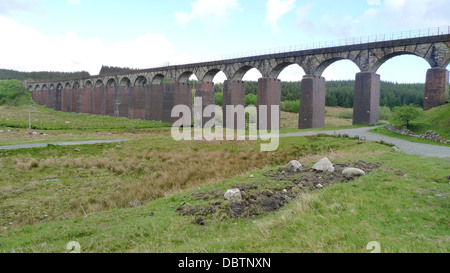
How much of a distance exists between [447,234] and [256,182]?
205 inches

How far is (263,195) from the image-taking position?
26.3ft

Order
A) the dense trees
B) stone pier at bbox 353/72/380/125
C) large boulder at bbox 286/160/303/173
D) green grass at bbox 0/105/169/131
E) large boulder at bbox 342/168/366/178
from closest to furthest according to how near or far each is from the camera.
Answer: large boulder at bbox 342/168/366/178, large boulder at bbox 286/160/303/173, stone pier at bbox 353/72/380/125, green grass at bbox 0/105/169/131, the dense trees

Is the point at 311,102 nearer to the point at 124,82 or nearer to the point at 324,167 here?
the point at 324,167

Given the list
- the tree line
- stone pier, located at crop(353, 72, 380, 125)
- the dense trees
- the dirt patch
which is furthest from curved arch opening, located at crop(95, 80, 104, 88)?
the dense trees

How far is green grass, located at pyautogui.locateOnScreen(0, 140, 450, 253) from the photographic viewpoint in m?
4.70

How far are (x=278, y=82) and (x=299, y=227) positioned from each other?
107ft

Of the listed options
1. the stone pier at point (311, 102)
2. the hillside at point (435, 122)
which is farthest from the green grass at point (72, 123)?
the hillside at point (435, 122)

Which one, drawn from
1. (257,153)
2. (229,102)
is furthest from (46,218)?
(229,102)

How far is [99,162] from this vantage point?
17.7 meters

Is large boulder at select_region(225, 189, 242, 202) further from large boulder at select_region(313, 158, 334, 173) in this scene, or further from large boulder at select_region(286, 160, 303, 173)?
large boulder at select_region(313, 158, 334, 173)

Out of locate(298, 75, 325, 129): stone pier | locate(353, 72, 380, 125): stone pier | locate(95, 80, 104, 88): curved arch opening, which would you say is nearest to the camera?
locate(353, 72, 380, 125): stone pier

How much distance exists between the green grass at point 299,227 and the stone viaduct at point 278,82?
21.3 metres

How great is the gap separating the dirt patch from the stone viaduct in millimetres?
20552
